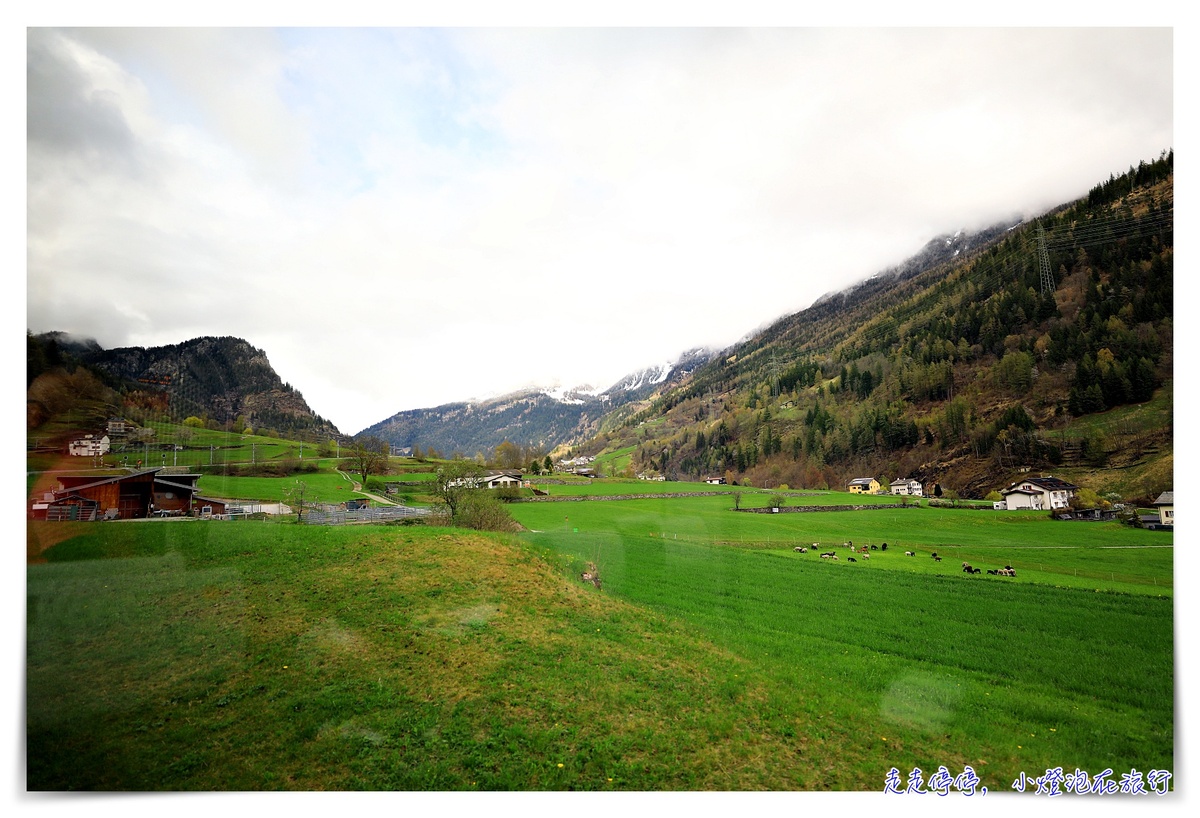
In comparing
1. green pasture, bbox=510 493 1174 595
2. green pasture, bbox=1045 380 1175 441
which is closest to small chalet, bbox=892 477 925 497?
green pasture, bbox=510 493 1174 595

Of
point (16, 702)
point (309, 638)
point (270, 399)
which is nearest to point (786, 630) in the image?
point (309, 638)

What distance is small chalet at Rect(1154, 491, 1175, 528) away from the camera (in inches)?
272

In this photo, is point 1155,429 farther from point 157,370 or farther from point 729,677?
point 157,370

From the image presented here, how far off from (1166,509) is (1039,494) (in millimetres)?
3190

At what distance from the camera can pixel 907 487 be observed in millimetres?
13469

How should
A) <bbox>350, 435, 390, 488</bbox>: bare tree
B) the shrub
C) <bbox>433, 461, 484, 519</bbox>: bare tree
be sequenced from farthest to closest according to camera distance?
<bbox>350, 435, 390, 488</bbox>: bare tree, <bbox>433, 461, 484, 519</bbox>: bare tree, the shrub

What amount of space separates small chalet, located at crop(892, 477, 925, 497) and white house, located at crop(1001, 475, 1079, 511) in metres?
2.49

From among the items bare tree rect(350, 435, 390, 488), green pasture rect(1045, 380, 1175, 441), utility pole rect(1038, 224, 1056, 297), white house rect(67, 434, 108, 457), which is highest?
utility pole rect(1038, 224, 1056, 297)

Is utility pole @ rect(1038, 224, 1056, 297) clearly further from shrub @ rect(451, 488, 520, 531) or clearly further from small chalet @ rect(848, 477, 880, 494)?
shrub @ rect(451, 488, 520, 531)

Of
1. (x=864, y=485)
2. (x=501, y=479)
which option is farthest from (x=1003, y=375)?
(x=501, y=479)

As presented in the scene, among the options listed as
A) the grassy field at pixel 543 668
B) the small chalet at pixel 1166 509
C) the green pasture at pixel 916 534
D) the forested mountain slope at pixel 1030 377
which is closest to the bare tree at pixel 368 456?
the grassy field at pixel 543 668

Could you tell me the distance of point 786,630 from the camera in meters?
7.25

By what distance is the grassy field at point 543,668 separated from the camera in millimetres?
4488

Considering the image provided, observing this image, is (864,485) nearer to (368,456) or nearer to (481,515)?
(481,515)
